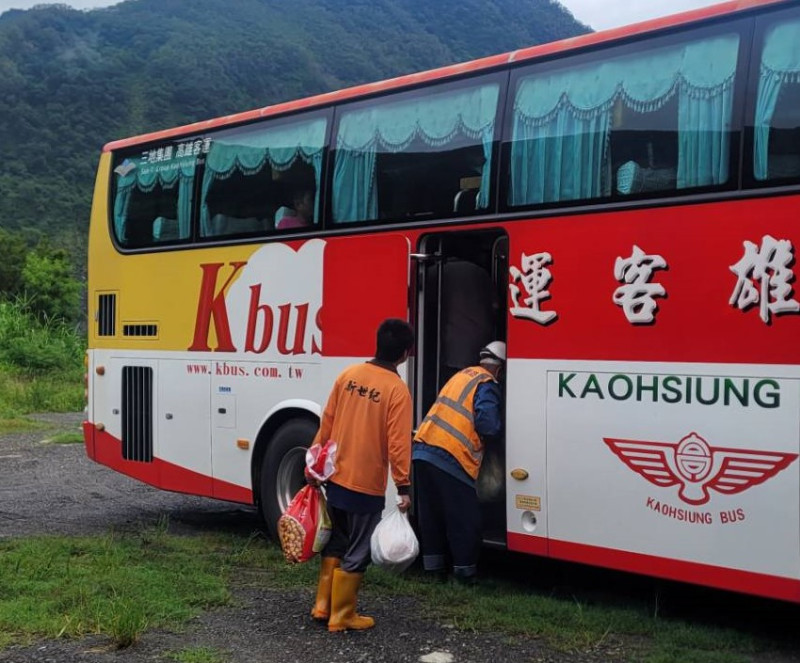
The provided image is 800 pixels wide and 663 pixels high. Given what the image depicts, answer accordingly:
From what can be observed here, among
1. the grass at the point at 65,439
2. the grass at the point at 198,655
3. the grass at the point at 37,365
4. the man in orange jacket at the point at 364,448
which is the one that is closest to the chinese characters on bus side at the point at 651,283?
the man in orange jacket at the point at 364,448

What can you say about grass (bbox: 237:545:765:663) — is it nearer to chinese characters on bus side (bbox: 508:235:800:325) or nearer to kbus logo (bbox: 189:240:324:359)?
chinese characters on bus side (bbox: 508:235:800:325)

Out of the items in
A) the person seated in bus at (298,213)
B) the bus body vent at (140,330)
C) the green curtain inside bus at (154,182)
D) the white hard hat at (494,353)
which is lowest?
the white hard hat at (494,353)

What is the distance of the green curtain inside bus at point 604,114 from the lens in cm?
559

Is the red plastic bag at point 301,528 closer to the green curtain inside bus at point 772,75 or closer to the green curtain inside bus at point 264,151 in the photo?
the green curtain inside bus at point 264,151

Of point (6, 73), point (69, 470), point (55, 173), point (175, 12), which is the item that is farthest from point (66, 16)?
point (69, 470)

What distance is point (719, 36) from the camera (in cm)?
561

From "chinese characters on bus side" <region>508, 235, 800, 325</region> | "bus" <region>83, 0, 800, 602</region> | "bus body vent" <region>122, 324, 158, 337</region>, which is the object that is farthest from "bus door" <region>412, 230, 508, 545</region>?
"bus body vent" <region>122, 324, 158, 337</region>

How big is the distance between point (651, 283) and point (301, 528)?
7.78 ft

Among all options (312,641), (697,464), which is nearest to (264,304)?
(312,641)

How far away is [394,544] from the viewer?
5.51m

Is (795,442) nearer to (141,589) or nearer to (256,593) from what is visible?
(256,593)

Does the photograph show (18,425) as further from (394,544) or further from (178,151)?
(394,544)

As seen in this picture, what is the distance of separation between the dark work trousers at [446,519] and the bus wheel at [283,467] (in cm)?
142

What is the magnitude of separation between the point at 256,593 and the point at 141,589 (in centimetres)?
72
